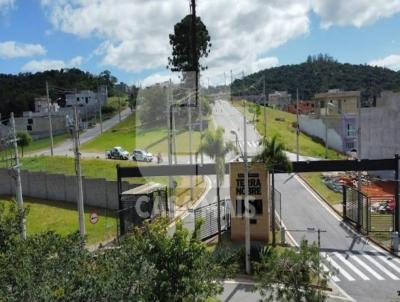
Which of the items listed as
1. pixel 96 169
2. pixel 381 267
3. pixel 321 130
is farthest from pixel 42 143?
pixel 381 267

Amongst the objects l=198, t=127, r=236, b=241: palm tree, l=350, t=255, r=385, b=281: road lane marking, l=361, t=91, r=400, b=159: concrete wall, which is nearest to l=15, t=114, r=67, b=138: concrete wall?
A: l=361, t=91, r=400, b=159: concrete wall

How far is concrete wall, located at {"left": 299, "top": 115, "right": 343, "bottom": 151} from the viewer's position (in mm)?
77456

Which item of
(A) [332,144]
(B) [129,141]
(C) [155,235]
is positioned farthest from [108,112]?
(C) [155,235]

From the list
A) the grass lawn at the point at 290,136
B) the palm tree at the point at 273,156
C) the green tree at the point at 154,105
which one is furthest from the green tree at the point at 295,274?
the green tree at the point at 154,105

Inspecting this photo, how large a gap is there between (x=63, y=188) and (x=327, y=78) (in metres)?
139

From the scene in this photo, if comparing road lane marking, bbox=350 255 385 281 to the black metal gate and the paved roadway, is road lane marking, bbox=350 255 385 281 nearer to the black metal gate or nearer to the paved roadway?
the paved roadway

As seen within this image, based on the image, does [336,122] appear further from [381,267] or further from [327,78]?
[327,78]

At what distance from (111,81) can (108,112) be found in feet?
161

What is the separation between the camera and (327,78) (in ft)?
554

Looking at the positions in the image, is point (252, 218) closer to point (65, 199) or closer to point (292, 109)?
point (65, 199)

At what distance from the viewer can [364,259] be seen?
2822 cm

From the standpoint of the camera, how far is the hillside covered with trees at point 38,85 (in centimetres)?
12062

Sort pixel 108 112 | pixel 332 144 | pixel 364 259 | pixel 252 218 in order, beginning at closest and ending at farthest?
1. pixel 364 259
2. pixel 252 218
3. pixel 332 144
4. pixel 108 112

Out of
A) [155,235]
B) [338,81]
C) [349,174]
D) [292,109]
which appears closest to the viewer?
[155,235]
